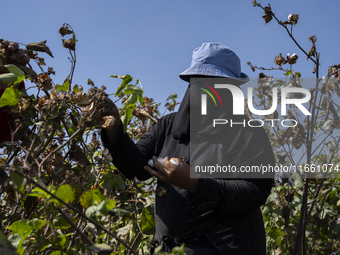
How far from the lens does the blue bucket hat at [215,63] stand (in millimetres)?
1779

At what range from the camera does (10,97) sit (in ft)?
4.23

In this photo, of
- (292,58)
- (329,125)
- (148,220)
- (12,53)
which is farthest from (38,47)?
(329,125)

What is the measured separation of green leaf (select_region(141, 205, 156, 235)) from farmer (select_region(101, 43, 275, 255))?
0.11 metres

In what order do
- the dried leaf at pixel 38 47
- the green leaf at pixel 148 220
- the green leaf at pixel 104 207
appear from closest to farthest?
the green leaf at pixel 104 207, the dried leaf at pixel 38 47, the green leaf at pixel 148 220

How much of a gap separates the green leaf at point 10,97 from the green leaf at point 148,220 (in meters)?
0.92

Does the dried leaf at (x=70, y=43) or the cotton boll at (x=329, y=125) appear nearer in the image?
the dried leaf at (x=70, y=43)

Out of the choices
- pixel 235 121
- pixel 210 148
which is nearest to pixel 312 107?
pixel 235 121

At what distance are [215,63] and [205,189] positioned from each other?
758 millimetres

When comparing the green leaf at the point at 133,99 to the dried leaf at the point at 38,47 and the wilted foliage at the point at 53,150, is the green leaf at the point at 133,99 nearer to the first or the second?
the wilted foliage at the point at 53,150

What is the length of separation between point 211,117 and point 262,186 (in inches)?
17.3

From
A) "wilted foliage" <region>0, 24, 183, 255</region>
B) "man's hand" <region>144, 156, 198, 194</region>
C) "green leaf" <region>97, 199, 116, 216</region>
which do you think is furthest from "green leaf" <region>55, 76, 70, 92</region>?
"green leaf" <region>97, 199, 116, 216</region>

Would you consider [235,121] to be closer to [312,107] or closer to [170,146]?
[170,146]

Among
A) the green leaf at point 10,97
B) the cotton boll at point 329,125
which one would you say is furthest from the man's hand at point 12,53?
the cotton boll at point 329,125

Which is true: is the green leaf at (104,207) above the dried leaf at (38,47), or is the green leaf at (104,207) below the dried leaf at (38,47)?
below
